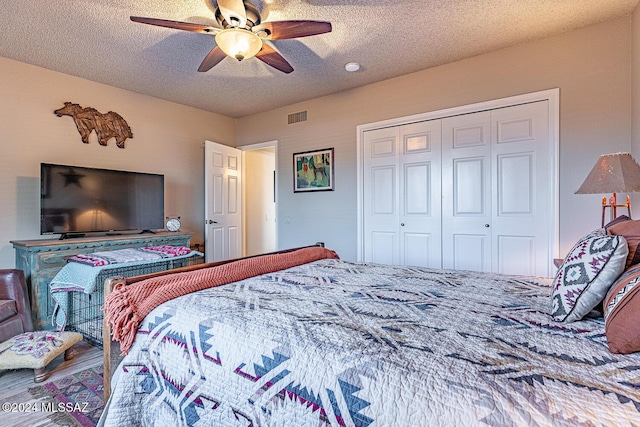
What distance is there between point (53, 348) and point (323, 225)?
2987 millimetres

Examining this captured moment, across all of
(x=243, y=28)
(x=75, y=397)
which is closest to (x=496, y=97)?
(x=243, y=28)

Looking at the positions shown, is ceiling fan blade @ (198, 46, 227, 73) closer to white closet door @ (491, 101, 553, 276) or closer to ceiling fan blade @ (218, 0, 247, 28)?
ceiling fan blade @ (218, 0, 247, 28)

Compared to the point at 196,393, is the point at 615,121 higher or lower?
higher

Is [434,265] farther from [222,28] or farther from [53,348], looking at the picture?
[53,348]

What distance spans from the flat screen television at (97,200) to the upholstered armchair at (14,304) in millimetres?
717

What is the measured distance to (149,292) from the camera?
1.44 metres

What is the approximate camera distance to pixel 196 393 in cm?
114

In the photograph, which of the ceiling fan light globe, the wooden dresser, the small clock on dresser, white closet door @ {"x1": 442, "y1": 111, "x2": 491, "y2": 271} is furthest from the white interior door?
white closet door @ {"x1": 442, "y1": 111, "x2": 491, "y2": 271}

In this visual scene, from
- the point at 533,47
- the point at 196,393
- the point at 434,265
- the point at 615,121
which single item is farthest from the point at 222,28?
the point at 615,121

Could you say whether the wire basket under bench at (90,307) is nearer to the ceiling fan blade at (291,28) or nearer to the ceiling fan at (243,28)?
the ceiling fan at (243,28)

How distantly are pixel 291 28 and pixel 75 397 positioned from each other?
8.82 ft

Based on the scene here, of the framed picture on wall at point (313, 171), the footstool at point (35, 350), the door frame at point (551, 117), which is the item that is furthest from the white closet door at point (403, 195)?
the footstool at point (35, 350)

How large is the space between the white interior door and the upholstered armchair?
2161 millimetres

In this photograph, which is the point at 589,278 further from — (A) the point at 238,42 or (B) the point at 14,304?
(B) the point at 14,304
